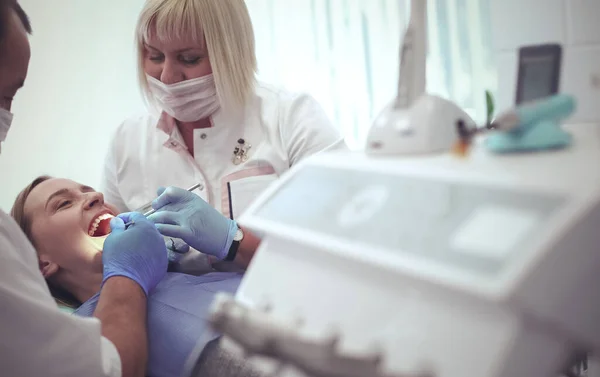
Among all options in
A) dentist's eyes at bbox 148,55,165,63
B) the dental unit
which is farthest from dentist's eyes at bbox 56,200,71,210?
the dental unit

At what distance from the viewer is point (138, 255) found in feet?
4.17

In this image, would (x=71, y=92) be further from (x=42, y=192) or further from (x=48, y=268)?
(x=48, y=268)

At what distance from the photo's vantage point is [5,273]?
2.60 feet

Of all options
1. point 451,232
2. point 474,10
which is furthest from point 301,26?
point 451,232

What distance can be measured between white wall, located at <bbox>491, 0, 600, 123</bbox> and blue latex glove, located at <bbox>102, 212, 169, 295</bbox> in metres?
0.89

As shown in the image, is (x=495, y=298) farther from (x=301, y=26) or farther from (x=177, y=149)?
(x=301, y=26)

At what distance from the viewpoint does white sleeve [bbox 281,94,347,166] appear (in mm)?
1551

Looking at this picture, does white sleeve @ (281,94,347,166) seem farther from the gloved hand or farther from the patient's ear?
the patient's ear

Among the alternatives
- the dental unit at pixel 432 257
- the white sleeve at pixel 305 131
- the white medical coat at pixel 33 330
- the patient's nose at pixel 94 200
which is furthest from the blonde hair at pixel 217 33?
the dental unit at pixel 432 257

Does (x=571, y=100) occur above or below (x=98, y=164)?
above

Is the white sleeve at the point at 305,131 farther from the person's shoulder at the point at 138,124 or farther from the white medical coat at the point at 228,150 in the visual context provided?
the person's shoulder at the point at 138,124

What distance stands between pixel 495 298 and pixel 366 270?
0.18 metres

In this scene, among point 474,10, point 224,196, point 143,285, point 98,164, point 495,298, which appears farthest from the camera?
point 98,164

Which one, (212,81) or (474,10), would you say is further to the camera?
(474,10)
